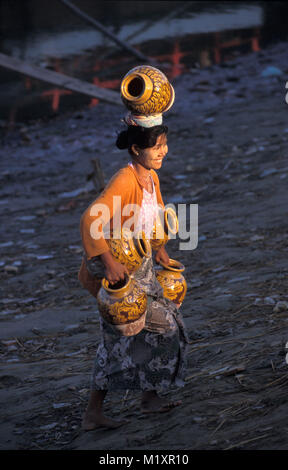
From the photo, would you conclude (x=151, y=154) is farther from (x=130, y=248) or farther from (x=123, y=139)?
(x=130, y=248)

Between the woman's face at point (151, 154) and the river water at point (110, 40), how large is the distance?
845cm

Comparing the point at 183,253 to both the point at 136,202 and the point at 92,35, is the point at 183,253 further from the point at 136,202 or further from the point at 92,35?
the point at 92,35

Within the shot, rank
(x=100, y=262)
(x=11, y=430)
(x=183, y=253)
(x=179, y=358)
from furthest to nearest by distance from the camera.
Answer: (x=183, y=253), (x=11, y=430), (x=179, y=358), (x=100, y=262)

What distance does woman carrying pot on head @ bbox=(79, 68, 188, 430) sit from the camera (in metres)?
3.10

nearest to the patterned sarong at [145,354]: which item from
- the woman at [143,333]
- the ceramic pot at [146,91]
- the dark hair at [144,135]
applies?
the woman at [143,333]

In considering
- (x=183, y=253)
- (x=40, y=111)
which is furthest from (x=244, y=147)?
(x=40, y=111)

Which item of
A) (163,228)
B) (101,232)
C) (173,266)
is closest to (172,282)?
(173,266)

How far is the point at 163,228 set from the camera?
3.28m

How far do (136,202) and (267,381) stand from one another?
1.07 meters

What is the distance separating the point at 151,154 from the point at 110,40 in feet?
41.1

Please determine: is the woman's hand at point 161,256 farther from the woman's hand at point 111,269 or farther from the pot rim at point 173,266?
the woman's hand at point 111,269

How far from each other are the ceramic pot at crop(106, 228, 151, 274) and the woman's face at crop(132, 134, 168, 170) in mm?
306

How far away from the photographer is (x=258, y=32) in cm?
1552

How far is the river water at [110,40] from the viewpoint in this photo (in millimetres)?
12523
